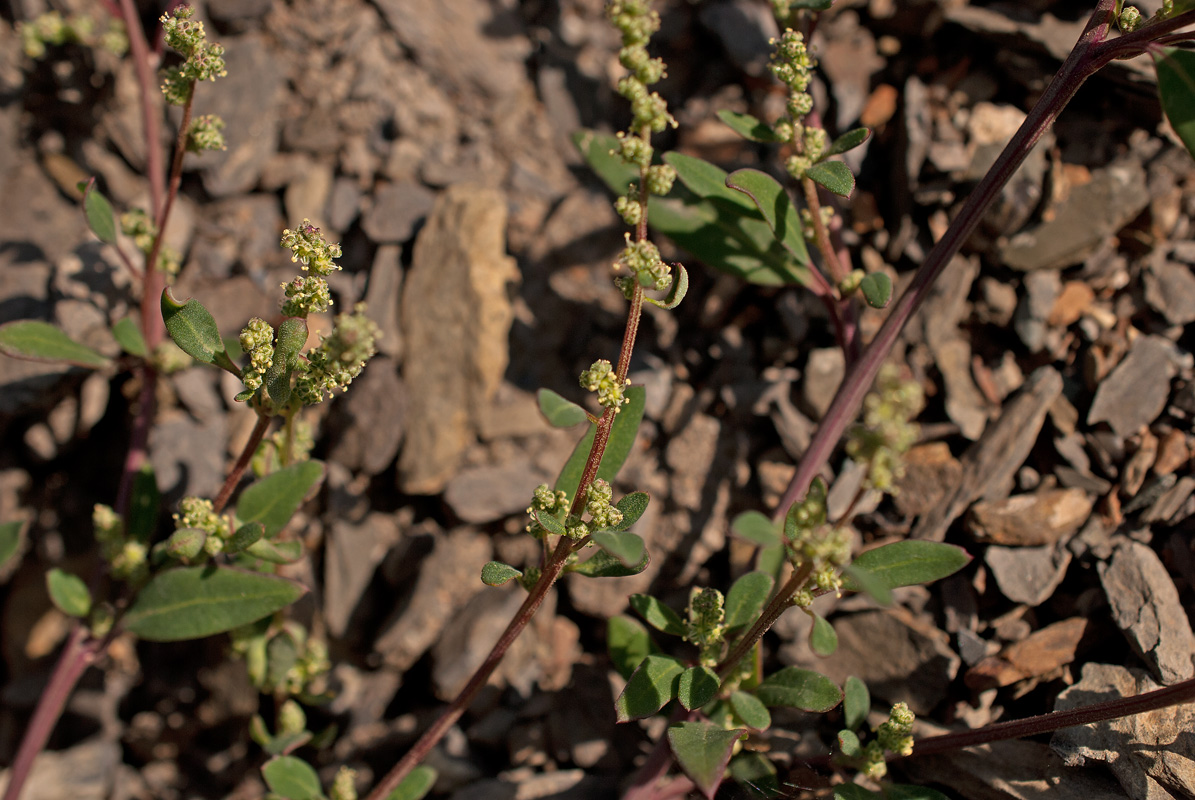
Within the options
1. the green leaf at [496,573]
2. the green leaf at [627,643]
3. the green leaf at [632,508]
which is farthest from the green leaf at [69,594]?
the green leaf at [632,508]

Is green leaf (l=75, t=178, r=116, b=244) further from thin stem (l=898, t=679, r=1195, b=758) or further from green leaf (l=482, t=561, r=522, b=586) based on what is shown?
thin stem (l=898, t=679, r=1195, b=758)

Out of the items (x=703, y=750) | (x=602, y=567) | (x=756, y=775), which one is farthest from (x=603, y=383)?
(x=756, y=775)

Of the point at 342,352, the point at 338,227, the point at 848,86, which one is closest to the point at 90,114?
the point at 338,227

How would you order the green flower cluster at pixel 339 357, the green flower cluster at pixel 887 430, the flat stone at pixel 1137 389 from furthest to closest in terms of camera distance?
the flat stone at pixel 1137 389 → the green flower cluster at pixel 339 357 → the green flower cluster at pixel 887 430

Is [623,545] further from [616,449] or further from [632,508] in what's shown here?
[616,449]

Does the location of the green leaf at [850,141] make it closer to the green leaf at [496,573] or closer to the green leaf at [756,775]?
the green leaf at [496,573]

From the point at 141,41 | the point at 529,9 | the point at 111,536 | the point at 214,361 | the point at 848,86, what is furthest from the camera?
the point at 529,9

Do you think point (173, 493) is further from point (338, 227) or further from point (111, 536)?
point (338, 227)
